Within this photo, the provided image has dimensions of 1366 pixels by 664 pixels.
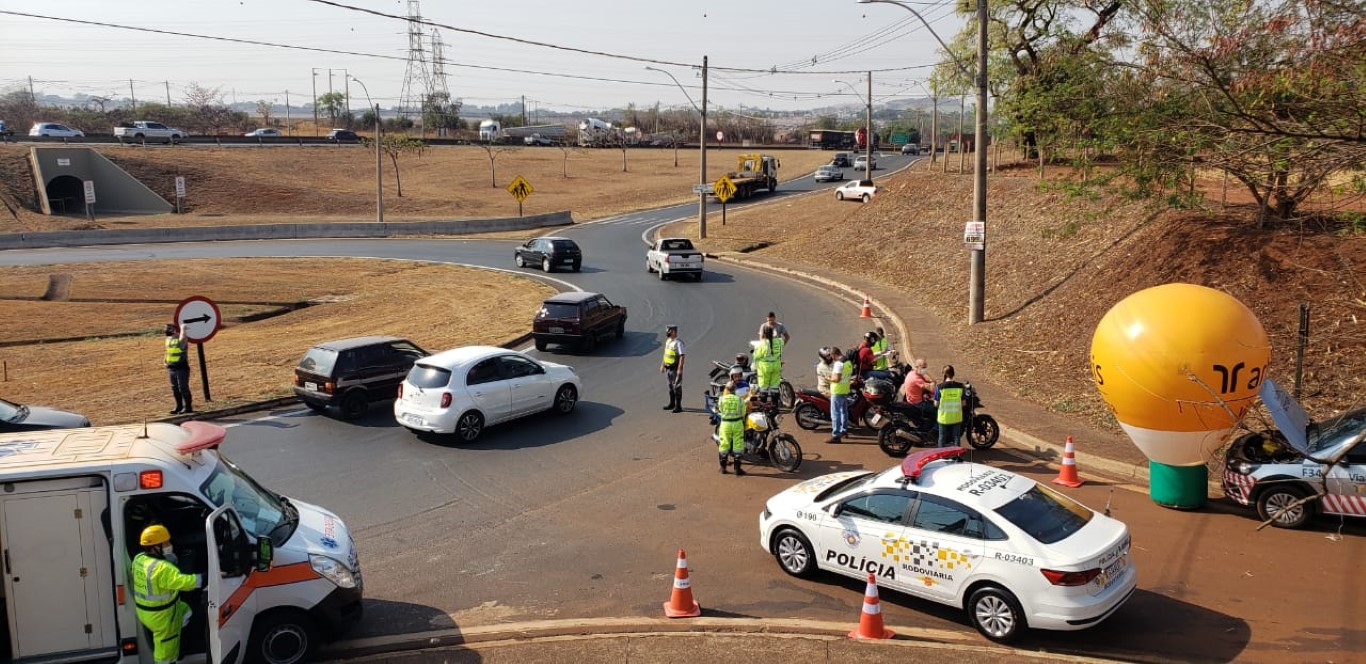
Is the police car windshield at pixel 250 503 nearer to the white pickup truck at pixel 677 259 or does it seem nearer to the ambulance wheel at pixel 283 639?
the ambulance wheel at pixel 283 639

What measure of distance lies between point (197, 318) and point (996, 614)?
14966mm

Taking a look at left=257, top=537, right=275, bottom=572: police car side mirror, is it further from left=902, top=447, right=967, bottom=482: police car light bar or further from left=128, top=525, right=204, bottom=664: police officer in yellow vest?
left=902, top=447, right=967, bottom=482: police car light bar

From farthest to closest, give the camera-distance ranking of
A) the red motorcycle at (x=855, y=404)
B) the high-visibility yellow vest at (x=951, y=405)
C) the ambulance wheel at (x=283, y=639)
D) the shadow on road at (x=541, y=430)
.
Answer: the shadow on road at (x=541, y=430) → the red motorcycle at (x=855, y=404) → the high-visibility yellow vest at (x=951, y=405) → the ambulance wheel at (x=283, y=639)

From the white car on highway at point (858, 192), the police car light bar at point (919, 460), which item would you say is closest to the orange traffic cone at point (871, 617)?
the police car light bar at point (919, 460)

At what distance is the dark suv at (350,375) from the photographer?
57.9 ft

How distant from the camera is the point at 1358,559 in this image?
10898 millimetres

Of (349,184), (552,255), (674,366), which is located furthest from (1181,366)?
(349,184)

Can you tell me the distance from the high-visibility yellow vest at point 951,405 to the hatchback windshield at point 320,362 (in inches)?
413

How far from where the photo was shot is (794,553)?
1071 centimetres

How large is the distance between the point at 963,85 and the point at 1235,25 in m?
28.1

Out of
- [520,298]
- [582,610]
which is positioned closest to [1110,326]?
[582,610]

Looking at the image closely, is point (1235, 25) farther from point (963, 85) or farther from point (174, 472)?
point (963, 85)

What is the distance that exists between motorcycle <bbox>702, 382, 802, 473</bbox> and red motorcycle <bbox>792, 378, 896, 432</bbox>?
4.85 feet

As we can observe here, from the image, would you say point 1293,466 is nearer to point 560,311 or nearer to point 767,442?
point 767,442
